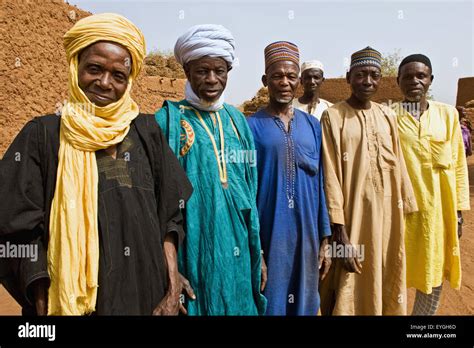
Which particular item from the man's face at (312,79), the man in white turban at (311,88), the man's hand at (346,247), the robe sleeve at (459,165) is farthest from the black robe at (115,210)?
the man's face at (312,79)

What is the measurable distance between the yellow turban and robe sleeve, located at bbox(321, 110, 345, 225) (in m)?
1.57

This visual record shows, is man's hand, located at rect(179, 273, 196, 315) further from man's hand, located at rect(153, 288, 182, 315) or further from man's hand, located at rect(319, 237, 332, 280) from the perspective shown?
man's hand, located at rect(319, 237, 332, 280)

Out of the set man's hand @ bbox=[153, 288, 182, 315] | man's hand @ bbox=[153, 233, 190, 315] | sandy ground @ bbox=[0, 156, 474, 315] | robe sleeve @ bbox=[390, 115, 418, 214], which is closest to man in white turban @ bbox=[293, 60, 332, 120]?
robe sleeve @ bbox=[390, 115, 418, 214]

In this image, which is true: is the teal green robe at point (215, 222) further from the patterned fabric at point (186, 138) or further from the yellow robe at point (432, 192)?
the yellow robe at point (432, 192)

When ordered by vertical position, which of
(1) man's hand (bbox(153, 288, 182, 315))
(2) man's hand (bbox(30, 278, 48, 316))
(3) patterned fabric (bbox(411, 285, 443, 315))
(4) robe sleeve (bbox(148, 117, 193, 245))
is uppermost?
(4) robe sleeve (bbox(148, 117, 193, 245))

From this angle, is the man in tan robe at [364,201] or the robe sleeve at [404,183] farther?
the robe sleeve at [404,183]

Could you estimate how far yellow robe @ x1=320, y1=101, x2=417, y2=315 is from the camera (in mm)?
2980

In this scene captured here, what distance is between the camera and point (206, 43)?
2490 mm

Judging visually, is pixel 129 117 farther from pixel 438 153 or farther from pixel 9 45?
pixel 9 45

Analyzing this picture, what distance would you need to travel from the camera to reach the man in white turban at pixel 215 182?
238 cm

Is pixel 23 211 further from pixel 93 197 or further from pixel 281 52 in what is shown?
pixel 281 52

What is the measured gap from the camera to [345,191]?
3002 millimetres

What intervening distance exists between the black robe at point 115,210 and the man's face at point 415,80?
7.47ft

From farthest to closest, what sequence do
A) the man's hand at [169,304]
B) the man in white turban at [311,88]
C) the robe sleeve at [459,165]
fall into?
the man in white turban at [311,88] < the robe sleeve at [459,165] < the man's hand at [169,304]
